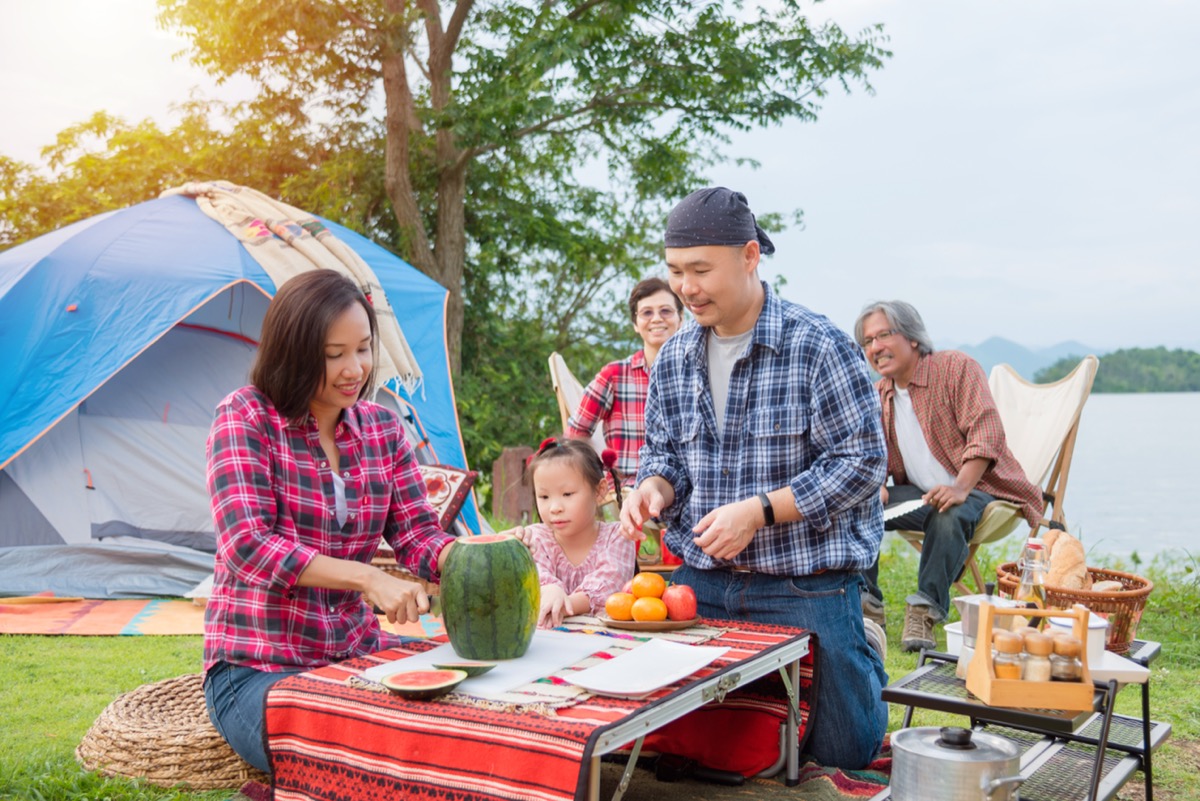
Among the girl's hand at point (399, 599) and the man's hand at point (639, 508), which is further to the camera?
the man's hand at point (639, 508)

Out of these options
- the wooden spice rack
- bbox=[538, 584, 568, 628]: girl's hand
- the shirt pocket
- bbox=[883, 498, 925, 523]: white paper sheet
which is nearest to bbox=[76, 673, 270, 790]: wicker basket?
bbox=[538, 584, 568, 628]: girl's hand

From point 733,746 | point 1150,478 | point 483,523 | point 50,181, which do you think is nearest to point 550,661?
point 733,746

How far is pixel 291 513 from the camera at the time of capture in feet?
8.39

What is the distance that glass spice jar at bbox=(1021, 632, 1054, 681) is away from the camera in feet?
7.18

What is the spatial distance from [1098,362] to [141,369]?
17.7 feet

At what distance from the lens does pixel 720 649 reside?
238cm

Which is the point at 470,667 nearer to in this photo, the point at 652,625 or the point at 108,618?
the point at 652,625

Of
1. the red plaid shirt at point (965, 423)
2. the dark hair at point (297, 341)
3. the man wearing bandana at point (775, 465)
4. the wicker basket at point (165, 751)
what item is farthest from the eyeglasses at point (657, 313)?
the wicker basket at point (165, 751)

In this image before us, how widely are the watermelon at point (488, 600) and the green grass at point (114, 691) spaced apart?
37.4 inches

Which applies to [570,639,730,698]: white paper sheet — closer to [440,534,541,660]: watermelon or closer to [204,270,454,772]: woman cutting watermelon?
[440,534,541,660]: watermelon

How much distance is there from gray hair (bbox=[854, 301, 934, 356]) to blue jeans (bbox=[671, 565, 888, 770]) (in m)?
2.20

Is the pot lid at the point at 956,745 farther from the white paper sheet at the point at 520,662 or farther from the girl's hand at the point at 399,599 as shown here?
the girl's hand at the point at 399,599

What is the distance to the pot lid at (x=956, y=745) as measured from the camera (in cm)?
209

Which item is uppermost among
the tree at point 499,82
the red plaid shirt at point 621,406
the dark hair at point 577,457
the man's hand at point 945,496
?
the tree at point 499,82
